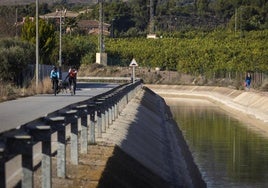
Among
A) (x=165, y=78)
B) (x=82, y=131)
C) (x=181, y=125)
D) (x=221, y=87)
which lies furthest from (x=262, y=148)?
(x=165, y=78)

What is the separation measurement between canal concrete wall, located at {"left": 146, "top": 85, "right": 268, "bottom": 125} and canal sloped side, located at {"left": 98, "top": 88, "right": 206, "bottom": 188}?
20275mm

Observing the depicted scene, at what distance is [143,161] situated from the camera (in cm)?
2180

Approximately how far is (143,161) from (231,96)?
54487mm

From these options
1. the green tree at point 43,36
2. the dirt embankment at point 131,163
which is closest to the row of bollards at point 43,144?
the dirt embankment at point 131,163

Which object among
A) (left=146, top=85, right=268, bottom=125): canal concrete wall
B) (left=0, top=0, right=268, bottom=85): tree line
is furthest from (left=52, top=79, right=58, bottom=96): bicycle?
(left=0, top=0, right=268, bottom=85): tree line

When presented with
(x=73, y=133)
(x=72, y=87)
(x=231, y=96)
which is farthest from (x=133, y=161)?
(x=231, y=96)

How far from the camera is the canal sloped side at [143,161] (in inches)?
683

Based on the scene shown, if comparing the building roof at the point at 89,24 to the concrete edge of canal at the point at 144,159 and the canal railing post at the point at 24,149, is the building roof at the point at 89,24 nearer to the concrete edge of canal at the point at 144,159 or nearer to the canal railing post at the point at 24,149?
the concrete edge of canal at the point at 144,159

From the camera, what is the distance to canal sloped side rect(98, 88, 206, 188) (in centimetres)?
1736

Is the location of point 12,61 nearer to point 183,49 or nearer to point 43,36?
point 43,36

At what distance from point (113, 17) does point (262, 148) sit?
152m

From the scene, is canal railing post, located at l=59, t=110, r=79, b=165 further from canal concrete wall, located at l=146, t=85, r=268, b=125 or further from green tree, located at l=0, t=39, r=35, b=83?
green tree, located at l=0, t=39, r=35, b=83

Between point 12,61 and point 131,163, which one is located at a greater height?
point 12,61

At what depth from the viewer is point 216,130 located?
4591 centimetres
